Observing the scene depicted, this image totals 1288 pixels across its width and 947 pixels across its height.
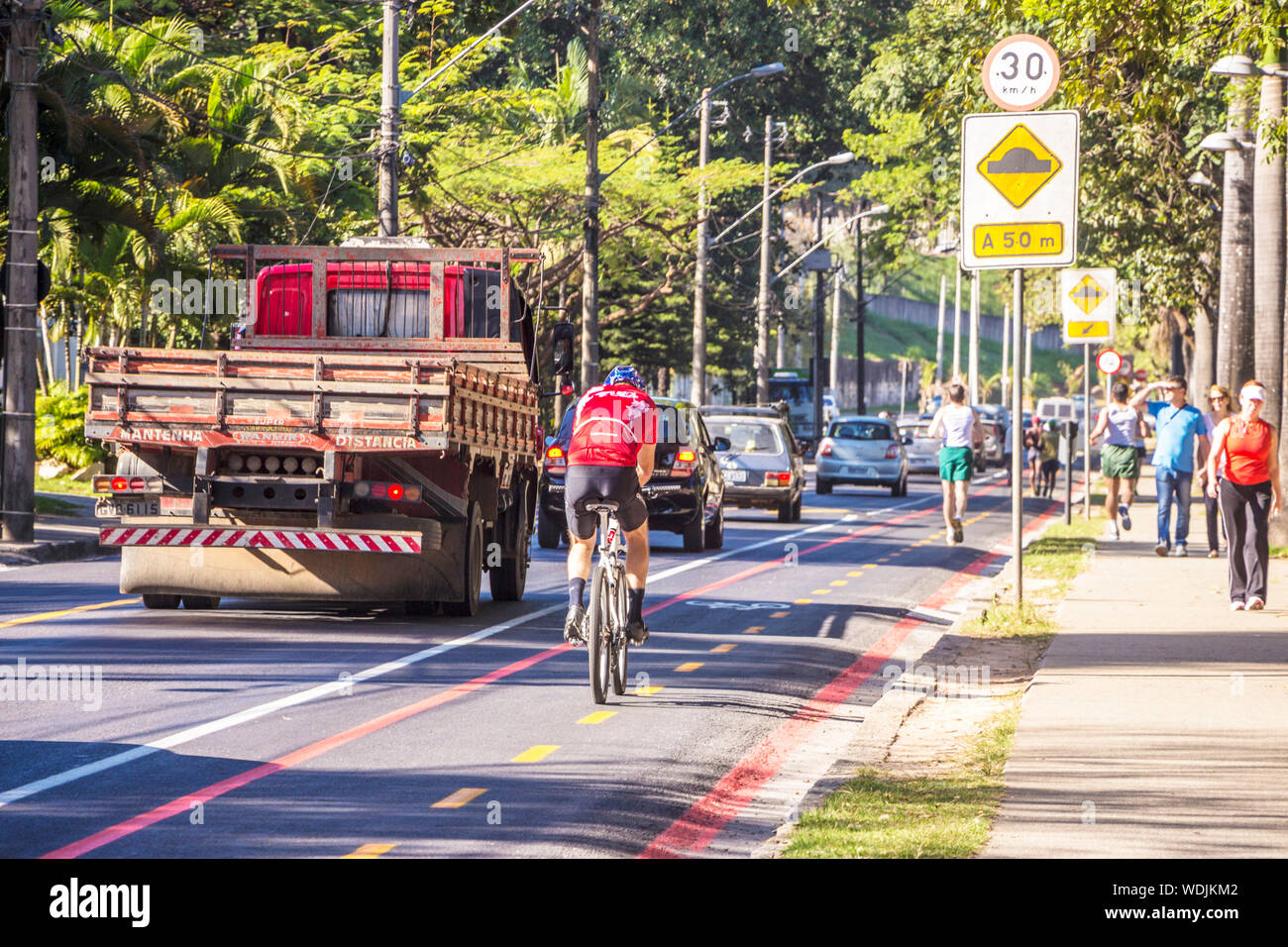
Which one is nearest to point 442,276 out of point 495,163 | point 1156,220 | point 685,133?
point 1156,220

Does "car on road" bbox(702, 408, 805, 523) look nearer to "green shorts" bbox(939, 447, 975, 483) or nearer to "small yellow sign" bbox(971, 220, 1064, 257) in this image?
"green shorts" bbox(939, 447, 975, 483)

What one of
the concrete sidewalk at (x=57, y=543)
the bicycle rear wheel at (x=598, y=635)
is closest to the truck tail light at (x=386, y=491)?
the bicycle rear wheel at (x=598, y=635)

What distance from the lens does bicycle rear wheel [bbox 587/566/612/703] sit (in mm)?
10742

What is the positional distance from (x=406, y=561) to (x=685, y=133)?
4800 centimetres

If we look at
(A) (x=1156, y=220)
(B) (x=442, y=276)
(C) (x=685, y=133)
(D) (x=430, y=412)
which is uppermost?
(C) (x=685, y=133)

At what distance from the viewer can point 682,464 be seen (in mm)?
22562

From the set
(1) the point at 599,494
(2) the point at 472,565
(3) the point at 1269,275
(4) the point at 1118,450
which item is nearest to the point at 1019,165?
(2) the point at 472,565

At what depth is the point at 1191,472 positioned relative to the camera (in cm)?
2261

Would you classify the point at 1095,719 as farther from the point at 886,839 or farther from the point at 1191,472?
the point at 1191,472

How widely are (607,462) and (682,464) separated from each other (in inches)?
453

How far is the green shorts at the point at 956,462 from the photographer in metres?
24.0

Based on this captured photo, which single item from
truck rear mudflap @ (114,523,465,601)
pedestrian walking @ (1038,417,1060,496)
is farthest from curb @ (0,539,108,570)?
pedestrian walking @ (1038,417,1060,496)

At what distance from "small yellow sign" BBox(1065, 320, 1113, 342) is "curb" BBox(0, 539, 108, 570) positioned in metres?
12.1

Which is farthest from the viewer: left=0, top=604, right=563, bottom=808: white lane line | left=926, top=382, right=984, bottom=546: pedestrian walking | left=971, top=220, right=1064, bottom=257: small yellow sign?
left=926, top=382, right=984, bottom=546: pedestrian walking
